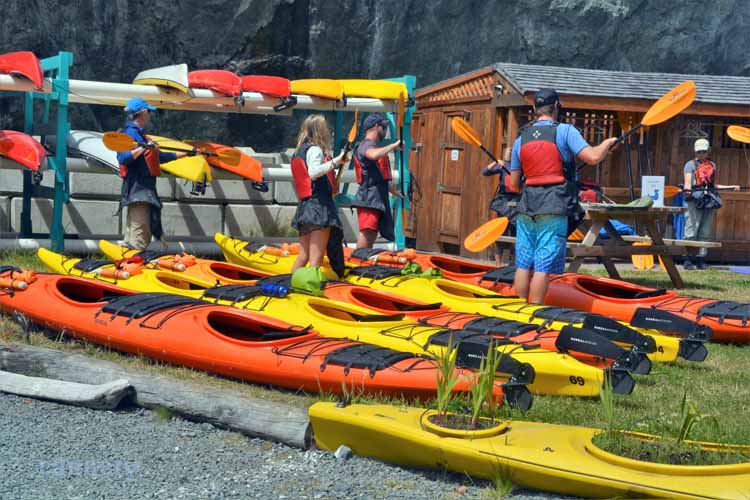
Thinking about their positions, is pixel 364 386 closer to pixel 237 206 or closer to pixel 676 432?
pixel 676 432

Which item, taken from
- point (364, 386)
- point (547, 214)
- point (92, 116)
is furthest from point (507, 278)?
point (92, 116)

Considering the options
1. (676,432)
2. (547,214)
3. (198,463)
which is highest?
(547,214)

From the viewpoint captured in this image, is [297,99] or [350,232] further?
[350,232]

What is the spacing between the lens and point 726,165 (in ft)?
40.7

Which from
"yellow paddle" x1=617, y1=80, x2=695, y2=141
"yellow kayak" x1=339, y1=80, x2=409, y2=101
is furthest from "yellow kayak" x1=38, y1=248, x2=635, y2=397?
"yellow kayak" x1=339, y1=80, x2=409, y2=101

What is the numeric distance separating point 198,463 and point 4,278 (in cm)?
327

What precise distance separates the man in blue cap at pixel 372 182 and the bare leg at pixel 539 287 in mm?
1999

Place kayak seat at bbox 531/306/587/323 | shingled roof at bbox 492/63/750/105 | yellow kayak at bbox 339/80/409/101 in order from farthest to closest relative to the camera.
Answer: shingled roof at bbox 492/63/750/105, yellow kayak at bbox 339/80/409/101, kayak seat at bbox 531/306/587/323

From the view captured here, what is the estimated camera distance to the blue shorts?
666cm

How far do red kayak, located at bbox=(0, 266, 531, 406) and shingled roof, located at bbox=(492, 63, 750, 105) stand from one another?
6188mm

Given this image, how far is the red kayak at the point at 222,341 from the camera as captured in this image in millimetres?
4793

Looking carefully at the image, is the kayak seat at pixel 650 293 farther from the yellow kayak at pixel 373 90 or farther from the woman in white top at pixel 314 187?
the yellow kayak at pixel 373 90

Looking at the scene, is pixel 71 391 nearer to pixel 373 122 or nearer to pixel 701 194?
pixel 373 122

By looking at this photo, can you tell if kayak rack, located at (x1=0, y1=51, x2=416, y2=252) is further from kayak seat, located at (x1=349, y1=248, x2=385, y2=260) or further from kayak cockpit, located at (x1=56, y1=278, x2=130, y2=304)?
kayak cockpit, located at (x1=56, y1=278, x2=130, y2=304)
